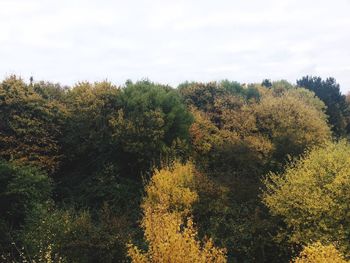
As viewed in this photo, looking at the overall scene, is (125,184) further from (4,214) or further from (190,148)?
(4,214)

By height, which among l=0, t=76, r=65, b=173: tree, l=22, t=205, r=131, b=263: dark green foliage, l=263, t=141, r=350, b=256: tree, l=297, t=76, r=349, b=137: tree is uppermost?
l=297, t=76, r=349, b=137: tree

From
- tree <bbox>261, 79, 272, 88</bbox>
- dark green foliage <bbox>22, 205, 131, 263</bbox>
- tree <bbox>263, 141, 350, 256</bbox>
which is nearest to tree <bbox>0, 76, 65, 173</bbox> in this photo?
dark green foliage <bbox>22, 205, 131, 263</bbox>

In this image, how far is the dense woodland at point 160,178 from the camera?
906 inches

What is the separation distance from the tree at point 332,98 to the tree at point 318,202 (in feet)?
136

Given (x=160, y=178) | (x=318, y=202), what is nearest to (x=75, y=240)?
(x=160, y=178)

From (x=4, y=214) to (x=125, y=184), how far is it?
10367 millimetres

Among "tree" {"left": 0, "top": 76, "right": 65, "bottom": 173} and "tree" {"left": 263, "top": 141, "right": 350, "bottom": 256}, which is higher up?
"tree" {"left": 0, "top": 76, "right": 65, "bottom": 173}

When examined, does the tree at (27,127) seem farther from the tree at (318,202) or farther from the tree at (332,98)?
the tree at (332,98)

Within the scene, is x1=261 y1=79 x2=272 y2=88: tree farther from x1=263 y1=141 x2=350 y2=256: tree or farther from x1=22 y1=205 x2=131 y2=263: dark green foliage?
x1=22 y1=205 x2=131 y2=263: dark green foliage

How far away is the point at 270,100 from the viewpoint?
48.3 metres

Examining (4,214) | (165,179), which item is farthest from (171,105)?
(4,214)

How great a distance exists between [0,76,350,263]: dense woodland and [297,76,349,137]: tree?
79.0ft

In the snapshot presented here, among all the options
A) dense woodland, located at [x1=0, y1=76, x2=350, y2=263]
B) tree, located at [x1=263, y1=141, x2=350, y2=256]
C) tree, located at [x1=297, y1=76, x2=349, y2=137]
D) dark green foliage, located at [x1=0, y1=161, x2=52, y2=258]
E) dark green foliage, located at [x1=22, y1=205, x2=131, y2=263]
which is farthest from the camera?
tree, located at [x1=297, y1=76, x2=349, y2=137]

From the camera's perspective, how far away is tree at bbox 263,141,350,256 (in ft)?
74.9
